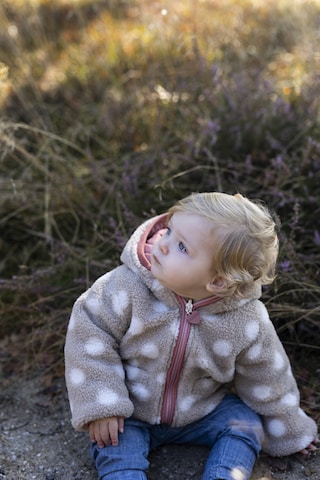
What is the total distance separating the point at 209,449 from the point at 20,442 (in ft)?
2.21

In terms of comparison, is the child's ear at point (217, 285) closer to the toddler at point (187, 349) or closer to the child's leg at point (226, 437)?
the toddler at point (187, 349)

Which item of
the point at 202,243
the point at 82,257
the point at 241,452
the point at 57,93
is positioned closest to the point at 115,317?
the point at 202,243

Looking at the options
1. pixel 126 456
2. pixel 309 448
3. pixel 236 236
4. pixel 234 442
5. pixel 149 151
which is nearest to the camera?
pixel 236 236

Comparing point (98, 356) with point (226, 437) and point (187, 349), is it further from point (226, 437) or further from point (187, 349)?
point (226, 437)

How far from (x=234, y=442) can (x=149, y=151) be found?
1.63m

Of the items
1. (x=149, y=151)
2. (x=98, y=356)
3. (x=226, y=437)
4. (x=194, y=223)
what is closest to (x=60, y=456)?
(x=98, y=356)

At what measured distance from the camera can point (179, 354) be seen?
2.02 metres

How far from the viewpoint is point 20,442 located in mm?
2271

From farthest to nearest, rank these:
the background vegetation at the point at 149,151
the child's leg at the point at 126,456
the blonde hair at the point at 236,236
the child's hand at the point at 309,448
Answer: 1. the background vegetation at the point at 149,151
2. the child's hand at the point at 309,448
3. the child's leg at the point at 126,456
4. the blonde hair at the point at 236,236

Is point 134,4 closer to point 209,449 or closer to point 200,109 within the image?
point 200,109

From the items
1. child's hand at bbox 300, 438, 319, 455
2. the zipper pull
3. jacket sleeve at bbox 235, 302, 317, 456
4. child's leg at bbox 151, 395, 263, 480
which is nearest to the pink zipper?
the zipper pull

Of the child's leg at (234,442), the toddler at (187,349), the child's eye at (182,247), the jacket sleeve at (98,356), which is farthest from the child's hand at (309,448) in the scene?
the child's eye at (182,247)

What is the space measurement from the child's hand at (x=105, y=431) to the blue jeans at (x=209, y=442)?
23 mm

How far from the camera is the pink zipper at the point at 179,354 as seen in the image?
200cm
